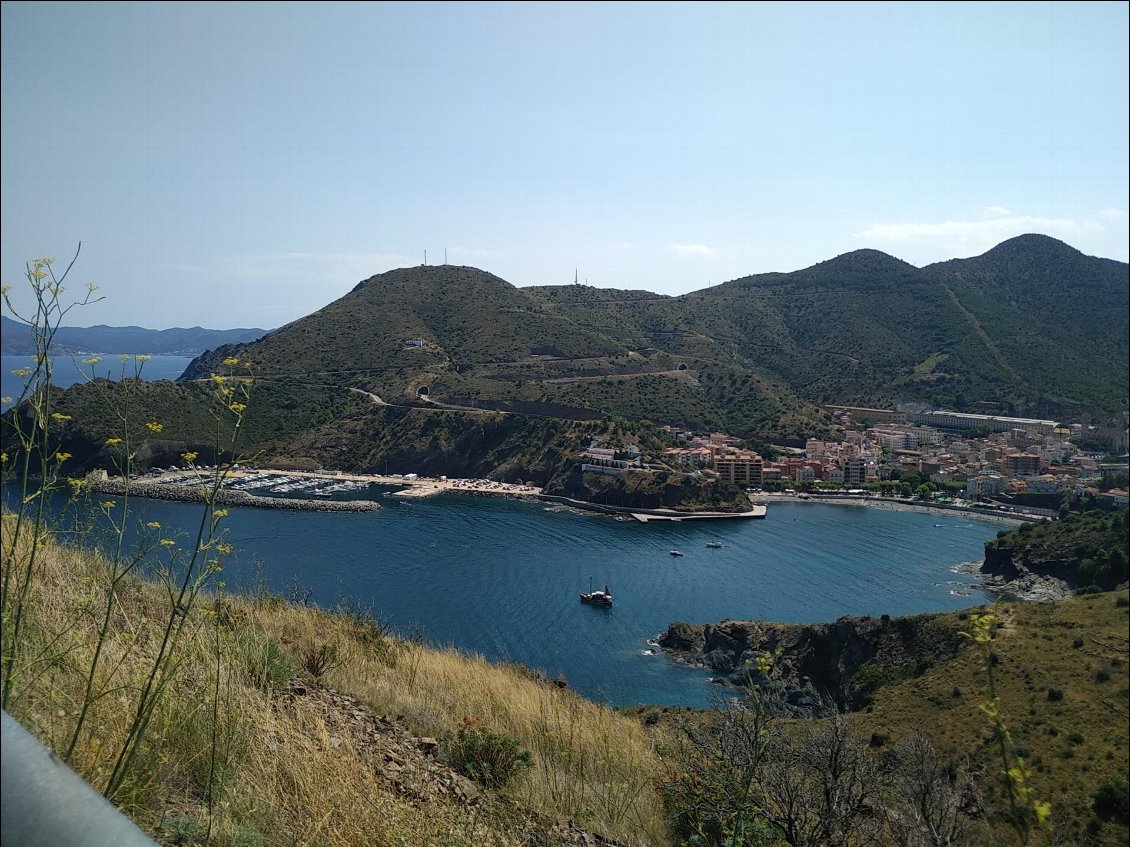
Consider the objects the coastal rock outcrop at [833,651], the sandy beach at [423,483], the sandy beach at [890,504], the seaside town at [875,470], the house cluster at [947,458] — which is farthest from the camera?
the sandy beach at [423,483]

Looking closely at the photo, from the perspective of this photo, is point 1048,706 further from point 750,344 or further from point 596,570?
point 750,344

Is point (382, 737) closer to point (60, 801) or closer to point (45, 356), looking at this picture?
point (45, 356)

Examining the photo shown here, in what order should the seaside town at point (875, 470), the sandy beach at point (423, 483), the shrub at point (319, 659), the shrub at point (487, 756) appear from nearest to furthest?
the shrub at point (487, 756)
the shrub at point (319, 659)
the seaside town at point (875, 470)
the sandy beach at point (423, 483)

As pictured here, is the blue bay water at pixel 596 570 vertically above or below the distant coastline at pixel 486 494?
below

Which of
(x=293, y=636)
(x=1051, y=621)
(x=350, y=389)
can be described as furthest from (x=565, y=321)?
(x=293, y=636)

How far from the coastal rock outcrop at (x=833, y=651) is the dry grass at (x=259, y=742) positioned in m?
11.6

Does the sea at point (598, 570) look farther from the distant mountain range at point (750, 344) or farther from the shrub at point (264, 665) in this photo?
the distant mountain range at point (750, 344)

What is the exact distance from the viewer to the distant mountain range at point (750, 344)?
5234 cm

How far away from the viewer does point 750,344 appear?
72625 mm

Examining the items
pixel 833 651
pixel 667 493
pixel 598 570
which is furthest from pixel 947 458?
pixel 833 651

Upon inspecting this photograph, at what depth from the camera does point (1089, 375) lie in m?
52.3

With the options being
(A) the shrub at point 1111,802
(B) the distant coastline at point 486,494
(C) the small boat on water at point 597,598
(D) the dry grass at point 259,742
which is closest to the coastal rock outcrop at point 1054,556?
(B) the distant coastline at point 486,494

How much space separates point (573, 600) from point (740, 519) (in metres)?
15.4

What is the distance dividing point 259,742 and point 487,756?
1.07 metres
